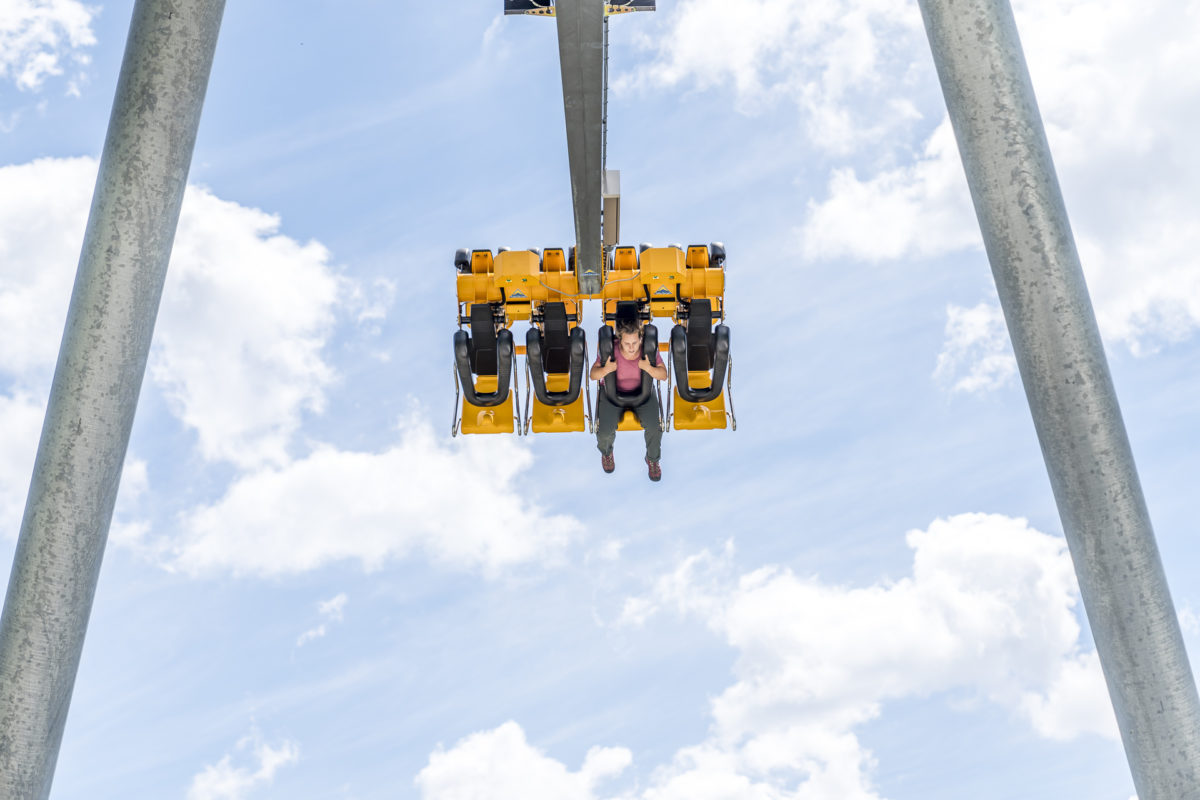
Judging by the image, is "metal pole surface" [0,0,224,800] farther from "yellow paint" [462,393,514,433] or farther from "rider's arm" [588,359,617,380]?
"rider's arm" [588,359,617,380]

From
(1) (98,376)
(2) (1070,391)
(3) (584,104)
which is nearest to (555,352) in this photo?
(3) (584,104)

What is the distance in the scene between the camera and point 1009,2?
6.29 metres

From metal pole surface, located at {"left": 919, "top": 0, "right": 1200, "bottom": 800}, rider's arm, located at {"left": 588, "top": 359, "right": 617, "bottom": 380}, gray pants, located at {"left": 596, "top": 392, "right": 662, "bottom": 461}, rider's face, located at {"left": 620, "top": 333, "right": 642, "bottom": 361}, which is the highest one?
rider's face, located at {"left": 620, "top": 333, "right": 642, "bottom": 361}

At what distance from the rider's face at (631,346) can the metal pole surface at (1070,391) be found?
3311 mm

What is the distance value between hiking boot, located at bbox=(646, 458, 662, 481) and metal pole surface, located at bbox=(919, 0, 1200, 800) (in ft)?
13.8

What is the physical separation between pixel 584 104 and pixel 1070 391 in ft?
10.8

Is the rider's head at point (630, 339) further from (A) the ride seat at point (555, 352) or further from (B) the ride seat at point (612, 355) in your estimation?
(A) the ride seat at point (555, 352)

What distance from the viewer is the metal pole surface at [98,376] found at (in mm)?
6098

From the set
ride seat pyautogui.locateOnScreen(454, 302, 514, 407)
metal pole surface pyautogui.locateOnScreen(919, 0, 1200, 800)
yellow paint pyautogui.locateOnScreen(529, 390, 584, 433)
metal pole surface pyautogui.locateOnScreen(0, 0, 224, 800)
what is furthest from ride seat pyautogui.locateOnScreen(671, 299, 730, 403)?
metal pole surface pyautogui.locateOnScreen(0, 0, 224, 800)

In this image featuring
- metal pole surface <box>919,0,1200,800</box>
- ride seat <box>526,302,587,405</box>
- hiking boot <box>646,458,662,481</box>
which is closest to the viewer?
metal pole surface <box>919,0,1200,800</box>

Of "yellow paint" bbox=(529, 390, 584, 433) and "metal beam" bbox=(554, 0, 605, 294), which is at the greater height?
"metal beam" bbox=(554, 0, 605, 294)

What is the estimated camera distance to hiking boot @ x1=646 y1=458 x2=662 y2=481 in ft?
32.3

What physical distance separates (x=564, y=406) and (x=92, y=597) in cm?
405

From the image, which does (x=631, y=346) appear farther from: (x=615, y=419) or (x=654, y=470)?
(x=654, y=470)
